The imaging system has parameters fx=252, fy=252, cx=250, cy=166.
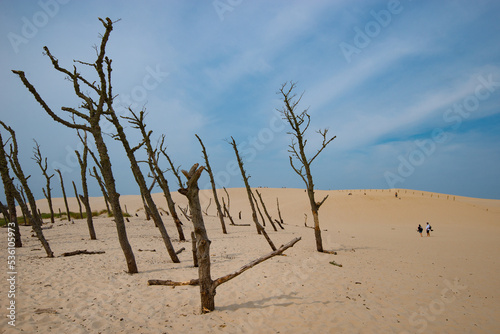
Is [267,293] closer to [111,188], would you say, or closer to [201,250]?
[201,250]

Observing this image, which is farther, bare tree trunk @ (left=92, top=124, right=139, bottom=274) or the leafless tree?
bare tree trunk @ (left=92, top=124, right=139, bottom=274)

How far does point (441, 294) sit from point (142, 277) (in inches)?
337

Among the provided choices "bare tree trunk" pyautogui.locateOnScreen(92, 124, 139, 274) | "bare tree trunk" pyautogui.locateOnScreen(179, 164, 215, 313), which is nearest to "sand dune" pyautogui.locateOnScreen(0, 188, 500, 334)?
"bare tree trunk" pyautogui.locateOnScreen(179, 164, 215, 313)

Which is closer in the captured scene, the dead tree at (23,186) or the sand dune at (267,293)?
the sand dune at (267,293)

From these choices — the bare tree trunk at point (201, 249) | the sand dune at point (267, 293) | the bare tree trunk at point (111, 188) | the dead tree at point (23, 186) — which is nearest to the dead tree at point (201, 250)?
the bare tree trunk at point (201, 249)

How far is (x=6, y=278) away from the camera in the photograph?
22.0 ft

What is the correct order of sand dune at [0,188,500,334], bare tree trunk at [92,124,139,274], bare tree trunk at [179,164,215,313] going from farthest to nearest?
bare tree trunk at [92,124,139,274] < bare tree trunk at [179,164,215,313] < sand dune at [0,188,500,334]

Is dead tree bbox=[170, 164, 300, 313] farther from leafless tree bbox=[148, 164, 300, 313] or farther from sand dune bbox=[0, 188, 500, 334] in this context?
sand dune bbox=[0, 188, 500, 334]

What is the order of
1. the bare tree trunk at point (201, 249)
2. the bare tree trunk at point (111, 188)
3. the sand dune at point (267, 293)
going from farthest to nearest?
the bare tree trunk at point (111, 188)
the bare tree trunk at point (201, 249)
the sand dune at point (267, 293)

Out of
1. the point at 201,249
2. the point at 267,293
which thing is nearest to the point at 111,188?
the point at 201,249

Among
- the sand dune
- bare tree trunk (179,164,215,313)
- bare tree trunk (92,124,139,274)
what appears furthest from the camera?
bare tree trunk (92,124,139,274)

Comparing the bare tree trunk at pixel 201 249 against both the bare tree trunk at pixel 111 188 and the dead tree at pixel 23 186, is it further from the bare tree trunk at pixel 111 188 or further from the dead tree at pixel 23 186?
the dead tree at pixel 23 186

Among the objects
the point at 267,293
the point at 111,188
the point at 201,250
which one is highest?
the point at 111,188

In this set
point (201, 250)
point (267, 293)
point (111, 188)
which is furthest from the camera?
point (111, 188)
